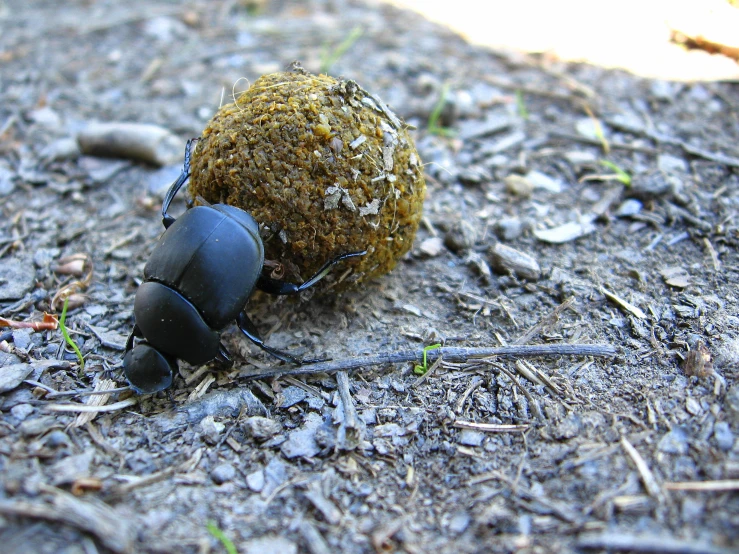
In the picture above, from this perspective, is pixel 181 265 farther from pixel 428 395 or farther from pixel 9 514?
pixel 428 395

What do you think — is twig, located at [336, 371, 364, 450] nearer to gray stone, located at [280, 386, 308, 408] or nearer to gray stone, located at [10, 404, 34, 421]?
gray stone, located at [280, 386, 308, 408]

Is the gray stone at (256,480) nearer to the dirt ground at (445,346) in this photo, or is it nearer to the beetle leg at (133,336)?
the dirt ground at (445,346)

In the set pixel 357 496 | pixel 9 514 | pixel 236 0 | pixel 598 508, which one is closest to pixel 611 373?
pixel 598 508

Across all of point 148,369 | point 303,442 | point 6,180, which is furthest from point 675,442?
point 6,180

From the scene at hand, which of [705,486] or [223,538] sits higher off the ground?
[705,486]

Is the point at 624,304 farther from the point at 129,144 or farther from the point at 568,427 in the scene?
the point at 129,144
